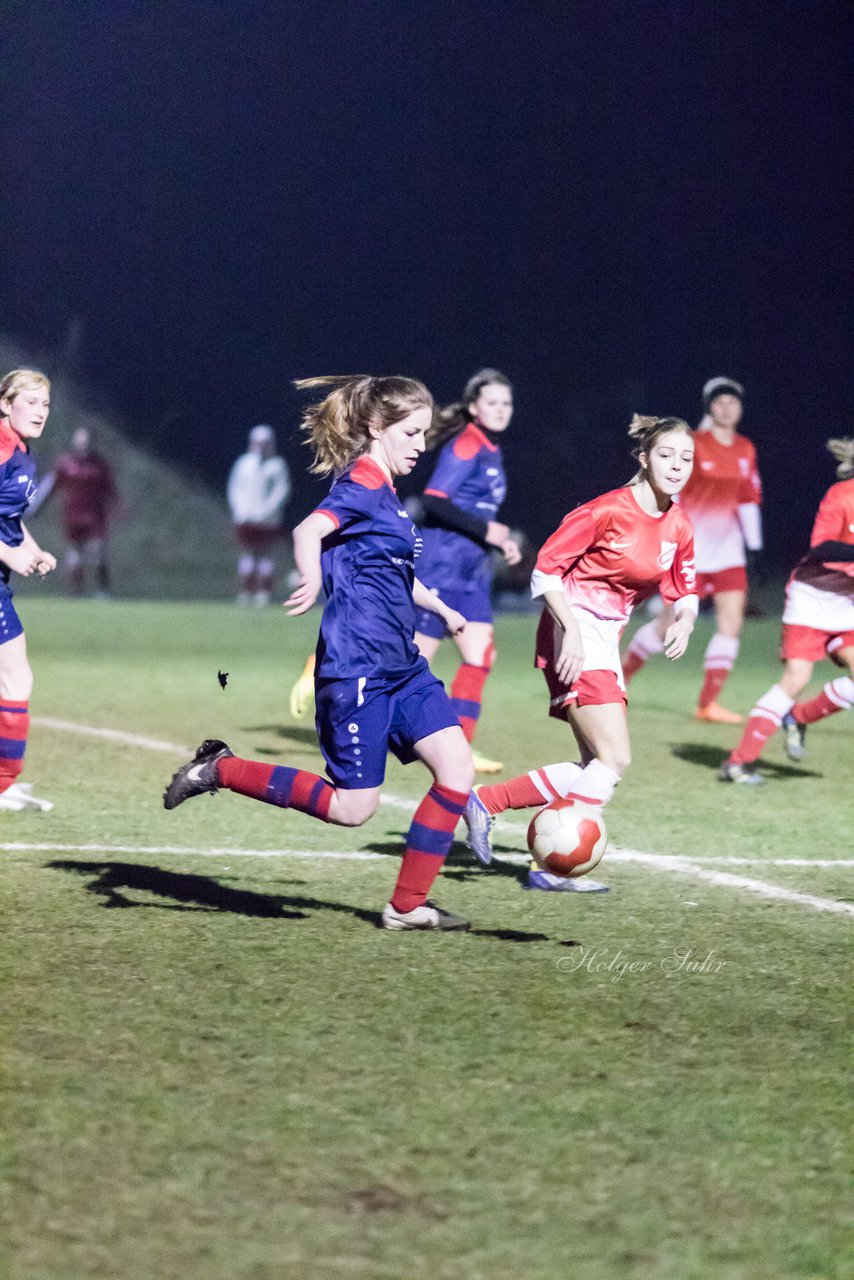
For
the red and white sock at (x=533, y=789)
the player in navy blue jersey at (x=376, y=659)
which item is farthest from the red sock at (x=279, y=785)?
the red and white sock at (x=533, y=789)

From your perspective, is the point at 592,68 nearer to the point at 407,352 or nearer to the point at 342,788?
the point at 407,352

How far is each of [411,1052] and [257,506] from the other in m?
21.6

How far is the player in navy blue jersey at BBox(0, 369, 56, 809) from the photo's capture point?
6684mm

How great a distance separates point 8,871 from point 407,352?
24241 millimetres

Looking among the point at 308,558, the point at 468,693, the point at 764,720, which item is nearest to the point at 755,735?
the point at 764,720

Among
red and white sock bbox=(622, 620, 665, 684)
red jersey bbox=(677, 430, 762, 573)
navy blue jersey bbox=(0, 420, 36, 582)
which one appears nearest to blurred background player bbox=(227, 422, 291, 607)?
red jersey bbox=(677, 430, 762, 573)

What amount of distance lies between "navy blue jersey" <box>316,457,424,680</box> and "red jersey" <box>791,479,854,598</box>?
340 cm

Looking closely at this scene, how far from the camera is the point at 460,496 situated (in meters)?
8.55

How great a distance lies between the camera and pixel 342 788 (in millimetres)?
5258

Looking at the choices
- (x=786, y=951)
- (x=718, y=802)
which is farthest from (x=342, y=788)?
(x=718, y=802)

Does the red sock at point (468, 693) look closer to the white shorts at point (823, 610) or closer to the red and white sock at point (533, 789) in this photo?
the white shorts at point (823, 610)

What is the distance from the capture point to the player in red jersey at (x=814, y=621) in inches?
327

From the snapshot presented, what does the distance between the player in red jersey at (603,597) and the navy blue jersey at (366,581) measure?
696 millimetres

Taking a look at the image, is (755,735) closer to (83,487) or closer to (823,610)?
(823,610)
